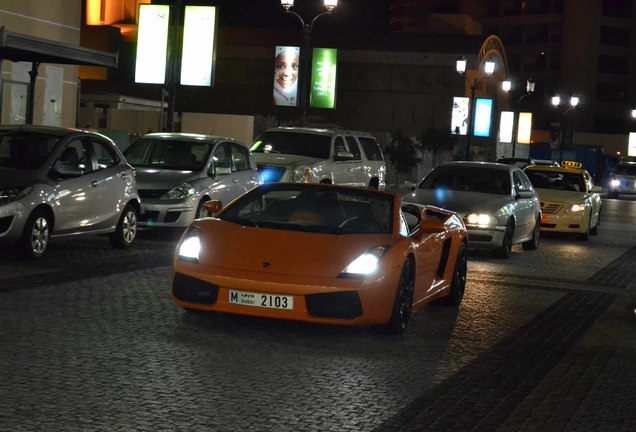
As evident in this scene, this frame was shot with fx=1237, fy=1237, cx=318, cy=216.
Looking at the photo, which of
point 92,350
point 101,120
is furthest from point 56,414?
point 101,120

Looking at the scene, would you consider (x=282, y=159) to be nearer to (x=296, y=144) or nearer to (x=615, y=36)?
(x=296, y=144)

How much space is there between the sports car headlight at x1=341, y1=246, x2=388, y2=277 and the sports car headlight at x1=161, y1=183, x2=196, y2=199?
9.38m

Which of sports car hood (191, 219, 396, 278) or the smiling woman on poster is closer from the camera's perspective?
sports car hood (191, 219, 396, 278)

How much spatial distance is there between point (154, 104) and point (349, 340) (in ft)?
170

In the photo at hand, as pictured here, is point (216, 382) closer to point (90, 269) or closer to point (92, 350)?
point (92, 350)

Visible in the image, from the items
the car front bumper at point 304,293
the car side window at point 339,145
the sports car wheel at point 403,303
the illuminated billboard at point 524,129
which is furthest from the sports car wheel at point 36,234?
the illuminated billboard at point 524,129

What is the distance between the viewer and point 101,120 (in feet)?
188

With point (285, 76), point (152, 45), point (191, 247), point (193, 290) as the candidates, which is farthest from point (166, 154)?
point (285, 76)

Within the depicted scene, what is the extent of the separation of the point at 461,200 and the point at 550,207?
5959mm

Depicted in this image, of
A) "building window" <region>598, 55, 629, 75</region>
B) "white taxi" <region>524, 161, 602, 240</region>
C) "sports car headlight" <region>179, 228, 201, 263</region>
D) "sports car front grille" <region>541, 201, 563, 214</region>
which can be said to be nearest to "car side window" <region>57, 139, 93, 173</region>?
"sports car headlight" <region>179, 228, 201, 263</region>

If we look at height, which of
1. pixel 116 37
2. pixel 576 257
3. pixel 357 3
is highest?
pixel 357 3

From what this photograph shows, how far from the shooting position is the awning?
2312cm

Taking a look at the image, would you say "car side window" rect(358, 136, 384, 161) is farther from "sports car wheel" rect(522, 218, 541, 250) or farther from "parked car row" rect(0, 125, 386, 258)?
"sports car wheel" rect(522, 218, 541, 250)

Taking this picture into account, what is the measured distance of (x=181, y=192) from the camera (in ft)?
63.1
